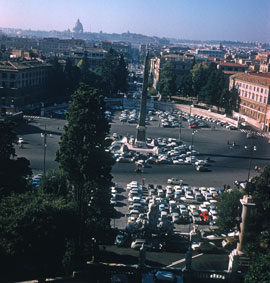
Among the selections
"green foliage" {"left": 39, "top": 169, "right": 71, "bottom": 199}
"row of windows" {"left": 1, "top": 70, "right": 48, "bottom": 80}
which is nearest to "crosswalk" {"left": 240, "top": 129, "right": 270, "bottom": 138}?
"row of windows" {"left": 1, "top": 70, "right": 48, "bottom": 80}

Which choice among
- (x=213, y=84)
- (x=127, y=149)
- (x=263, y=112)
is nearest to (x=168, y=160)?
(x=127, y=149)

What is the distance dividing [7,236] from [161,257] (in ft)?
21.5

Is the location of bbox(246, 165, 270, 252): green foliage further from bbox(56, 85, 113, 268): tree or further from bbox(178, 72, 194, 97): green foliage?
bbox(178, 72, 194, 97): green foliage

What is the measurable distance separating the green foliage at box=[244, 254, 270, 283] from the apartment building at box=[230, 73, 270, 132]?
42.8 metres

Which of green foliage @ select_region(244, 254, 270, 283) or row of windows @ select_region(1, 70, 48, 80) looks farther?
row of windows @ select_region(1, 70, 48, 80)

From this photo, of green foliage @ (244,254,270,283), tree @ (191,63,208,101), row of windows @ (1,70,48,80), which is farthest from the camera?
tree @ (191,63,208,101)

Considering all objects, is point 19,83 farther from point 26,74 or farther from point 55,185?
point 55,185

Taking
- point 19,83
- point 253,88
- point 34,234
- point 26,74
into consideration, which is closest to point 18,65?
point 26,74

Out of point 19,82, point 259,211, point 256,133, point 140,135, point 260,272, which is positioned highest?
point 19,82

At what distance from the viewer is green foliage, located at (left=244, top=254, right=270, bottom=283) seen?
1338cm

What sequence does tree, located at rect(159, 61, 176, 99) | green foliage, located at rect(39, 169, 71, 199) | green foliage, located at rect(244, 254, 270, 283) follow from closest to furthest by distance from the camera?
1. green foliage, located at rect(244, 254, 270, 283)
2. green foliage, located at rect(39, 169, 71, 199)
3. tree, located at rect(159, 61, 176, 99)

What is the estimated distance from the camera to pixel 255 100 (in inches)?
2425

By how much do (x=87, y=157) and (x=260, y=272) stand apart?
29.8 feet

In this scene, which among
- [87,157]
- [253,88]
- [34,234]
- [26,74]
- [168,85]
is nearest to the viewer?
[34,234]
